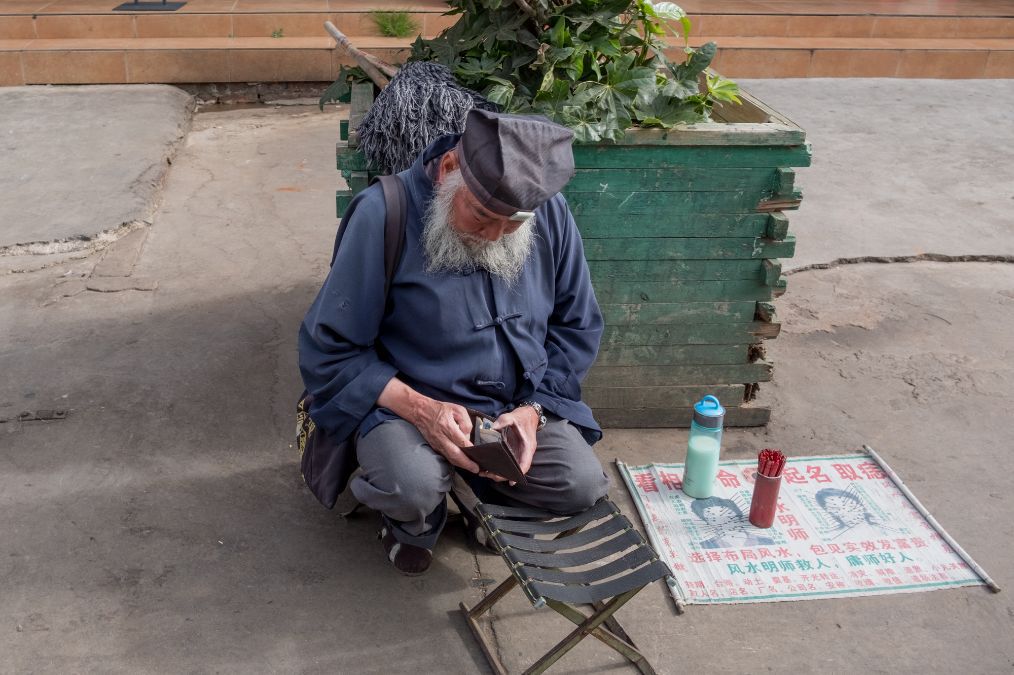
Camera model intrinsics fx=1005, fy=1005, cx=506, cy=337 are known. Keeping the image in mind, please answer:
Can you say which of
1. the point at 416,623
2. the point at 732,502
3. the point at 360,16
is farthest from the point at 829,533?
the point at 360,16

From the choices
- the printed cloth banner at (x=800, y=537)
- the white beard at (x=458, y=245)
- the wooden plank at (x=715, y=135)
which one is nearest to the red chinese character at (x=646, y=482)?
the printed cloth banner at (x=800, y=537)

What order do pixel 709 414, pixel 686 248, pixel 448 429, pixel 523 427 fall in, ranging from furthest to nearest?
1. pixel 686 248
2. pixel 709 414
3. pixel 523 427
4. pixel 448 429

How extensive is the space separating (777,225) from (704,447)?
817 mm

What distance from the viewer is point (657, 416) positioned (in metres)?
3.82

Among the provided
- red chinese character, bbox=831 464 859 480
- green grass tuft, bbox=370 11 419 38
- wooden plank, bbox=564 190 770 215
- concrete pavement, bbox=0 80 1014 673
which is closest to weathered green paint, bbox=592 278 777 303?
wooden plank, bbox=564 190 770 215

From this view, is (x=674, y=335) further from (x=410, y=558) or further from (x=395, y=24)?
(x=395, y=24)

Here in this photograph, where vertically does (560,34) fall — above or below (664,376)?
above

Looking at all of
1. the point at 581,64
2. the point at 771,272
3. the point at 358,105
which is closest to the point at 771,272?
the point at 771,272

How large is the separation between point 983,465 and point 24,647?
3.22m

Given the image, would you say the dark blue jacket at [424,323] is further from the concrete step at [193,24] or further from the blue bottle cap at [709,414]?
the concrete step at [193,24]

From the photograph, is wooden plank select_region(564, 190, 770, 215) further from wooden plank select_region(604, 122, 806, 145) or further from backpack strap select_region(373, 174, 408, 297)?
backpack strap select_region(373, 174, 408, 297)

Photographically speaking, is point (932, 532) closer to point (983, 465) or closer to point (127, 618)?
point (983, 465)

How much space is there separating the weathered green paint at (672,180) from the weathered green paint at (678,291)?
0.34m

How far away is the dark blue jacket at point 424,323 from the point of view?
9.16 ft
